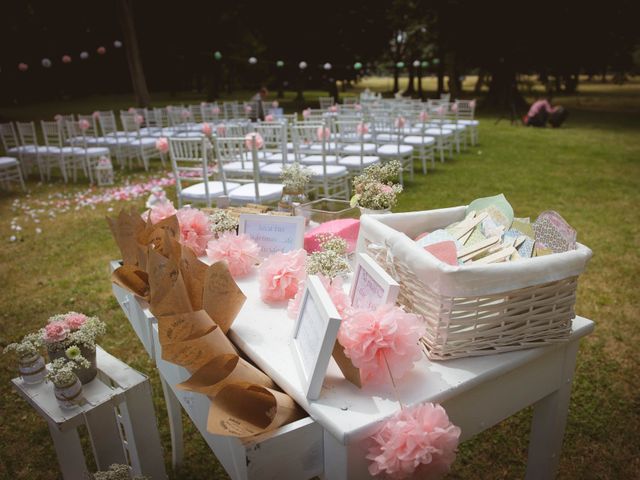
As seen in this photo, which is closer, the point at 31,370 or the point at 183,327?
the point at 183,327

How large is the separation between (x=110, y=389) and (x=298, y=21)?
2081 centimetres

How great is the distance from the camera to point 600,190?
6340 mm

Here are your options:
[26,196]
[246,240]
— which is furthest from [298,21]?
[246,240]

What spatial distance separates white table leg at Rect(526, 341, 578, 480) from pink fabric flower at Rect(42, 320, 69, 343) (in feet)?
5.06

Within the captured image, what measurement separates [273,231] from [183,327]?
0.72 m

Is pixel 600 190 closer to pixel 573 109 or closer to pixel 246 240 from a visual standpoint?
pixel 246 240

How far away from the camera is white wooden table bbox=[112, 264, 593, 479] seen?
965mm

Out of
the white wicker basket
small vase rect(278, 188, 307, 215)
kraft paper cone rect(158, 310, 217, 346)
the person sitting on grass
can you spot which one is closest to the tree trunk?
the person sitting on grass

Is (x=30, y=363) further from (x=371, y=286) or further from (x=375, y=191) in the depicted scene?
(x=375, y=191)

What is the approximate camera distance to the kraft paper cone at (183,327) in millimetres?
1079

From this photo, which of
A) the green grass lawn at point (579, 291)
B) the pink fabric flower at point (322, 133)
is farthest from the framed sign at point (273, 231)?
the pink fabric flower at point (322, 133)

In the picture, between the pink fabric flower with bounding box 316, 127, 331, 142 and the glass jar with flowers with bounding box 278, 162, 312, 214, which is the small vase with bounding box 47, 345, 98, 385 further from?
the pink fabric flower with bounding box 316, 127, 331, 142

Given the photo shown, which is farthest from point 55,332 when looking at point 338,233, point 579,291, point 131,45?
point 131,45

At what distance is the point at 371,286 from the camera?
1.13 meters
